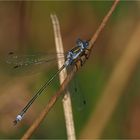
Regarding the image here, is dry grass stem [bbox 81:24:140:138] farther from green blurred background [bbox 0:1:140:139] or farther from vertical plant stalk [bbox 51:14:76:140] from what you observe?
vertical plant stalk [bbox 51:14:76:140]

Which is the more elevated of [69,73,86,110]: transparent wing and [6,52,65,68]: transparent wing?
[6,52,65,68]: transparent wing

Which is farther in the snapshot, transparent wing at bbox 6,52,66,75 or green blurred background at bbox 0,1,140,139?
green blurred background at bbox 0,1,140,139

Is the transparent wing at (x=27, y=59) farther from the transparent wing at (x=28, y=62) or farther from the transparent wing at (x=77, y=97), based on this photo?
the transparent wing at (x=77, y=97)

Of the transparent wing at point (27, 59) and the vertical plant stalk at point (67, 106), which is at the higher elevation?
the transparent wing at point (27, 59)

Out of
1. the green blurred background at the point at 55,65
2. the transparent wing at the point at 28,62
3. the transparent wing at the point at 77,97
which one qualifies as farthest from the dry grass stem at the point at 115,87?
the transparent wing at the point at 28,62

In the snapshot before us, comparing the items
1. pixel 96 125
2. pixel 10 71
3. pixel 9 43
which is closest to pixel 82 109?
pixel 96 125

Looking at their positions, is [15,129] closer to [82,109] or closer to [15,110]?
[15,110]

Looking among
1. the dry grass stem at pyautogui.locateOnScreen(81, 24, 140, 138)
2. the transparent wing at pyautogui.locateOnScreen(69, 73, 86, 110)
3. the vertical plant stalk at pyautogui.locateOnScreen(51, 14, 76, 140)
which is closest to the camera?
the vertical plant stalk at pyautogui.locateOnScreen(51, 14, 76, 140)

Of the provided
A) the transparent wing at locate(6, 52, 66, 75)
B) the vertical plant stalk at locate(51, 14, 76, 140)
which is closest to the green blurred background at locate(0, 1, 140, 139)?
the transparent wing at locate(6, 52, 66, 75)

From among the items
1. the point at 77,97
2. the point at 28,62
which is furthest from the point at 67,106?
the point at 28,62
